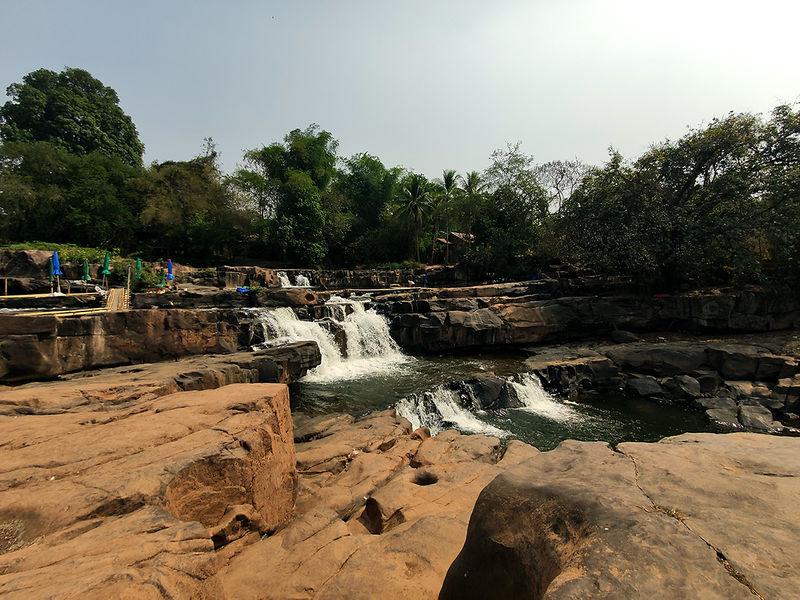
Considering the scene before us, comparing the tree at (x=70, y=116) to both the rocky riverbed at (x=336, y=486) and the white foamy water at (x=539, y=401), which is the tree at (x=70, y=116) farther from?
the white foamy water at (x=539, y=401)

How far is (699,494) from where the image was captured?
222 cm

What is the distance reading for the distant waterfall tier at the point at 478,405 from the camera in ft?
36.1

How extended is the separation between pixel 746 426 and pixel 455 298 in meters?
11.4

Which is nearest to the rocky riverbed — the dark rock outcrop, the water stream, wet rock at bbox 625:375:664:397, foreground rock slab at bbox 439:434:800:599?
foreground rock slab at bbox 439:434:800:599

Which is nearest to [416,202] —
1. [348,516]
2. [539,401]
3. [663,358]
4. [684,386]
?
[663,358]

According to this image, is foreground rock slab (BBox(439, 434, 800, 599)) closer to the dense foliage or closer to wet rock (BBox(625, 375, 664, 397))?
wet rock (BBox(625, 375, 664, 397))

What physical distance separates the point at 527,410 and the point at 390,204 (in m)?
30.6

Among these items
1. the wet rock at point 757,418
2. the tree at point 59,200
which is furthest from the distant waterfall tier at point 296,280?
the wet rock at point 757,418

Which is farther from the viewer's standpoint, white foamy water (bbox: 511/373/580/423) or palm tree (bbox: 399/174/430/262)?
palm tree (bbox: 399/174/430/262)

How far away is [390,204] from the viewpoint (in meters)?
38.9

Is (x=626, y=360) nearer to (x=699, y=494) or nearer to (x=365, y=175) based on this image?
(x=699, y=494)

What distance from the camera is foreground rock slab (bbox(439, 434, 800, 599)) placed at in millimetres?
1584

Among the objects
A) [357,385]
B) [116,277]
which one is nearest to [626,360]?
[357,385]

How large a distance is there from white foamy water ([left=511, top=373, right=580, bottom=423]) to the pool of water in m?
0.03
